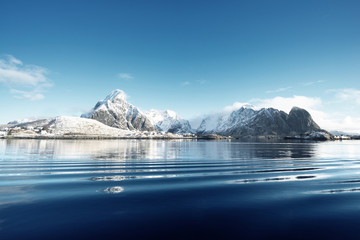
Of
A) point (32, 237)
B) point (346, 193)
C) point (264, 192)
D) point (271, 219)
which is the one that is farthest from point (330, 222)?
point (32, 237)

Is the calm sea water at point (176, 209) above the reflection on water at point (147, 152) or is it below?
below

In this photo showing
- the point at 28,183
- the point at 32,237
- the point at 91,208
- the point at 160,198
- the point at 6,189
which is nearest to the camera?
the point at 32,237

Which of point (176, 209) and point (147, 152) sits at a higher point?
point (147, 152)

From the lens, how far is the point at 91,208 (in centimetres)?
1345

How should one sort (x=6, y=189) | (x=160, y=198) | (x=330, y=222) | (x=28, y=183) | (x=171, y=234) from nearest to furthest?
1. (x=171, y=234)
2. (x=330, y=222)
3. (x=160, y=198)
4. (x=6, y=189)
5. (x=28, y=183)

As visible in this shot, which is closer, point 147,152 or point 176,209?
point 176,209

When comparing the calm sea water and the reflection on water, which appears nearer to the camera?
the calm sea water

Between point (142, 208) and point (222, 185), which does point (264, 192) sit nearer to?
point (222, 185)

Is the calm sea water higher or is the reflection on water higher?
the reflection on water

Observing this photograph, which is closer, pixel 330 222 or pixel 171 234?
pixel 171 234

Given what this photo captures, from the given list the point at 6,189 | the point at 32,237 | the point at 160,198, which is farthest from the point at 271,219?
the point at 6,189

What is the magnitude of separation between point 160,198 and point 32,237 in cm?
842

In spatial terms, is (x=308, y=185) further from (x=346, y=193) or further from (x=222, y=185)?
(x=222, y=185)

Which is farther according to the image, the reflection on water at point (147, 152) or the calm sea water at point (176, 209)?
the reflection on water at point (147, 152)
